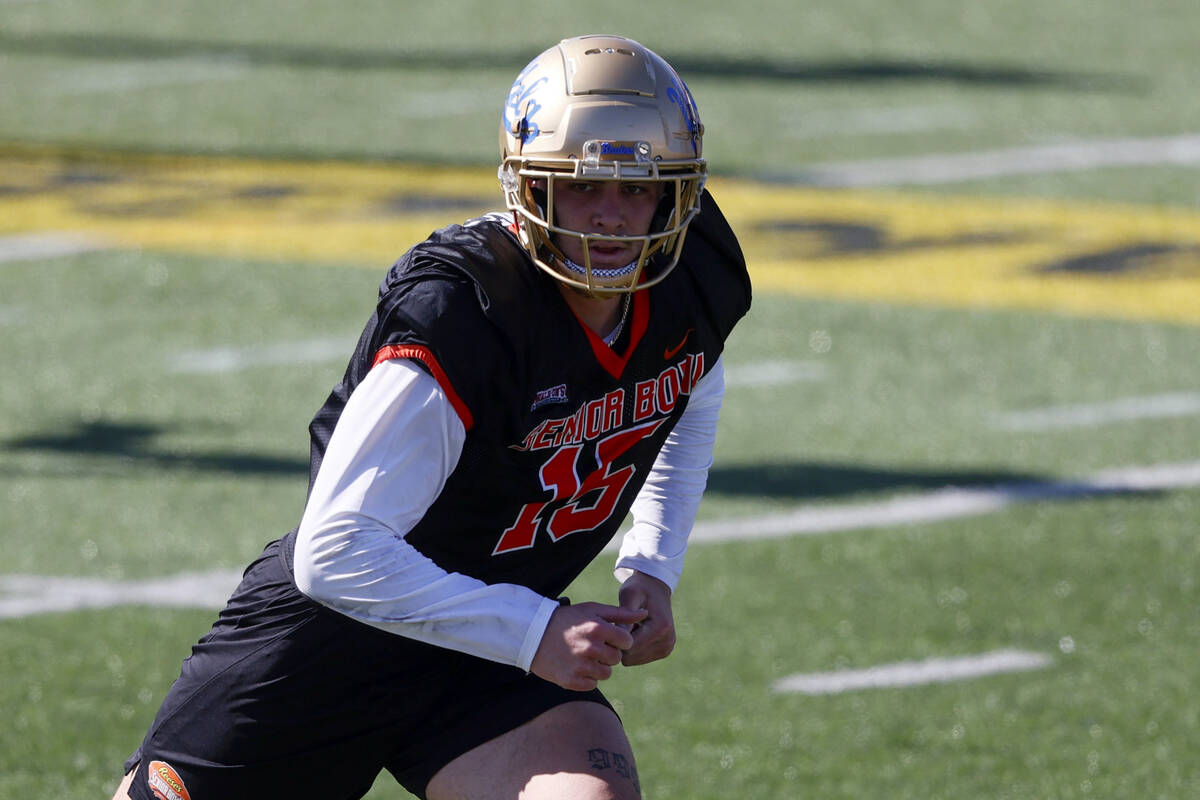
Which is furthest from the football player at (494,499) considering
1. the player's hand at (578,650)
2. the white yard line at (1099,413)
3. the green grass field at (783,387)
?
the white yard line at (1099,413)

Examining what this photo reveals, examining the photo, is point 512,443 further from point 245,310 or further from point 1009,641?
point 245,310

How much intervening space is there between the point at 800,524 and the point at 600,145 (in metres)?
4.15

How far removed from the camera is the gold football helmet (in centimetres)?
360

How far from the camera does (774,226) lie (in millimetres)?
12703

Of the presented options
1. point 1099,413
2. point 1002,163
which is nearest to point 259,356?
point 1099,413

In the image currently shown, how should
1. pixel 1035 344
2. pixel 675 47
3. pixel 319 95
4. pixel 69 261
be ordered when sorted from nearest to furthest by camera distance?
1. pixel 1035 344
2. pixel 69 261
3. pixel 319 95
4. pixel 675 47

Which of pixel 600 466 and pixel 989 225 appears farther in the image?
pixel 989 225

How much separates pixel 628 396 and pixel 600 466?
134 mm

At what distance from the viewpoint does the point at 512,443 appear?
11.9 ft

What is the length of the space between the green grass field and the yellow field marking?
1.7 inches

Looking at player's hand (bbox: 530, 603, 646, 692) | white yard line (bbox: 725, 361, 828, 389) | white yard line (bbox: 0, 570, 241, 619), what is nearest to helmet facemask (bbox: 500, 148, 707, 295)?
player's hand (bbox: 530, 603, 646, 692)

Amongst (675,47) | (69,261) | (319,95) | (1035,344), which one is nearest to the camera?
(1035,344)

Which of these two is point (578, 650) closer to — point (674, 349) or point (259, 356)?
point (674, 349)

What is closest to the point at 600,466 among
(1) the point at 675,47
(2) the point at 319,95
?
(2) the point at 319,95
